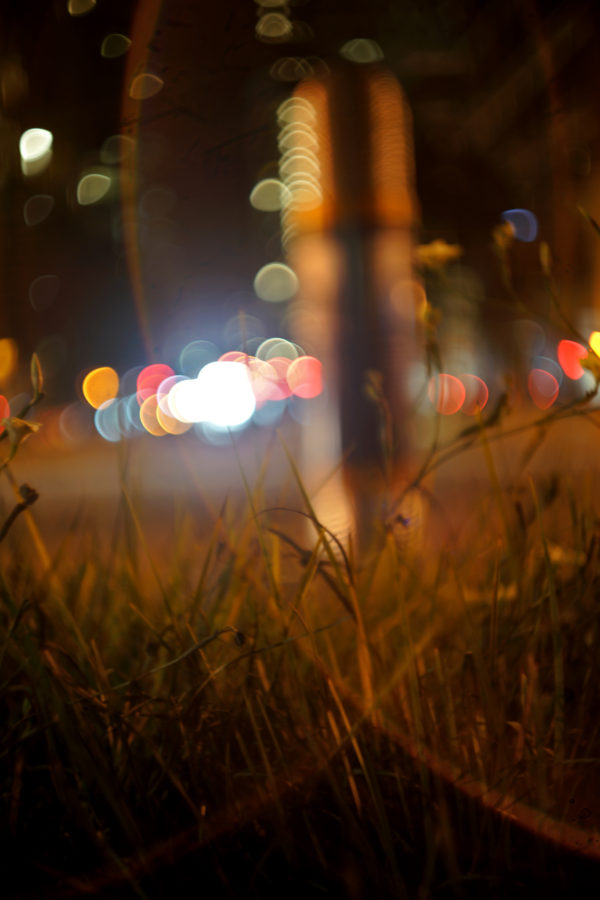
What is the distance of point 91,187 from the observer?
2.93 ft

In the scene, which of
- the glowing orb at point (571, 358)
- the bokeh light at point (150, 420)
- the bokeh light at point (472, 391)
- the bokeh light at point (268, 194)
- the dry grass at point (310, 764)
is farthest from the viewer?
the bokeh light at point (150, 420)

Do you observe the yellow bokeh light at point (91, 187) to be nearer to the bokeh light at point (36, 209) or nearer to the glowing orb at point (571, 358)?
the bokeh light at point (36, 209)

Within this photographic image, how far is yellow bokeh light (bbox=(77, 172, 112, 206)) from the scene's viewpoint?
89 centimetres

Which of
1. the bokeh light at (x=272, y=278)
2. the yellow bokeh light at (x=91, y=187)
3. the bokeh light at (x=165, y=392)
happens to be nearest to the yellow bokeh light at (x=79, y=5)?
the yellow bokeh light at (x=91, y=187)

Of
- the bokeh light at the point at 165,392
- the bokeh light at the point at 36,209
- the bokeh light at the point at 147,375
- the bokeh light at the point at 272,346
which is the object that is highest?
the bokeh light at the point at 36,209

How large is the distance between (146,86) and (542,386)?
626 mm

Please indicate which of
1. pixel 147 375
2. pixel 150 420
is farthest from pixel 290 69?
pixel 150 420

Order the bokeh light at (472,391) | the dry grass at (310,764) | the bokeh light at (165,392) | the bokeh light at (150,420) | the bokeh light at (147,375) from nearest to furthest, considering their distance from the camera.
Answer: the dry grass at (310,764) → the bokeh light at (472,391) → the bokeh light at (147,375) → the bokeh light at (150,420) → the bokeh light at (165,392)

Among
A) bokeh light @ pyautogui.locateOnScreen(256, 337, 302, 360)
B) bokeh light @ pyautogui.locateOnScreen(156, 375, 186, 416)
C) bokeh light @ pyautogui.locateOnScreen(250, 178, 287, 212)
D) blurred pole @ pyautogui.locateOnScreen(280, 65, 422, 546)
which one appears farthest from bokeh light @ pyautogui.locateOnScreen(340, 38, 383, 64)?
bokeh light @ pyautogui.locateOnScreen(156, 375, 186, 416)

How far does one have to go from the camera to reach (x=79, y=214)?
1049 millimetres

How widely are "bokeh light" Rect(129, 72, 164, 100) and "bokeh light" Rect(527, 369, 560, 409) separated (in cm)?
54

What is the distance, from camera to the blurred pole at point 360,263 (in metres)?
1.17

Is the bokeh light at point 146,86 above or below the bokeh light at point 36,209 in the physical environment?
above

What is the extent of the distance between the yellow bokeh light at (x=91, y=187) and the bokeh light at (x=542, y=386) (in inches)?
23.1
